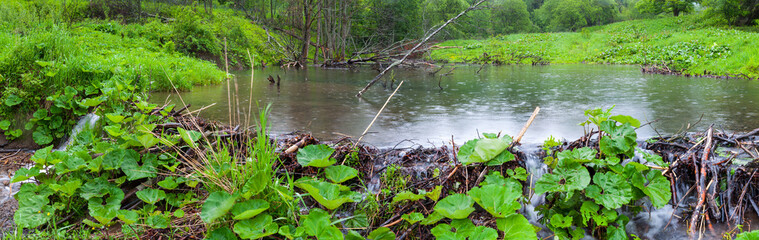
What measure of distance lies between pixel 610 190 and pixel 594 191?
0.10 metres

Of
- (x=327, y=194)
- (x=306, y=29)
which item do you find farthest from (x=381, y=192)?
(x=306, y=29)

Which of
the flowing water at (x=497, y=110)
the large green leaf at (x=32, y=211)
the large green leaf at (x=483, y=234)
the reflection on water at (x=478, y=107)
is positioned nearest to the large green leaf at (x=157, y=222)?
the large green leaf at (x=32, y=211)

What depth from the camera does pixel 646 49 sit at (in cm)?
2309

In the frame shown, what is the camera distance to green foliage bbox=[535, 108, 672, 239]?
2.56 meters

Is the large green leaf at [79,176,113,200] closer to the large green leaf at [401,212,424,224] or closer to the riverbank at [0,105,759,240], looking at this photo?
the riverbank at [0,105,759,240]

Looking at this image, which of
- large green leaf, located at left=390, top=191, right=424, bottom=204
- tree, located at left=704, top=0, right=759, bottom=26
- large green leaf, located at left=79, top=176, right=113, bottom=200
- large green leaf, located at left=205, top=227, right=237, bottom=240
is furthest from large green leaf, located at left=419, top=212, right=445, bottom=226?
tree, located at left=704, top=0, right=759, bottom=26

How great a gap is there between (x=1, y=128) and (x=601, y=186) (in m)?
5.39

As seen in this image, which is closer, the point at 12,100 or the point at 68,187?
the point at 68,187

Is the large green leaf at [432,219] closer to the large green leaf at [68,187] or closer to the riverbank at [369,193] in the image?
the riverbank at [369,193]

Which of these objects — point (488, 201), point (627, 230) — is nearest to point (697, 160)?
point (627, 230)

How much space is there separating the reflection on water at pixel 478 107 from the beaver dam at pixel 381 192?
1142mm

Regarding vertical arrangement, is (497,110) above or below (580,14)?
below

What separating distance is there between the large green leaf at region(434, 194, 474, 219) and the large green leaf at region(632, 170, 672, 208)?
1.12 meters

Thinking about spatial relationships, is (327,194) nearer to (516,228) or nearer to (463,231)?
(463,231)
